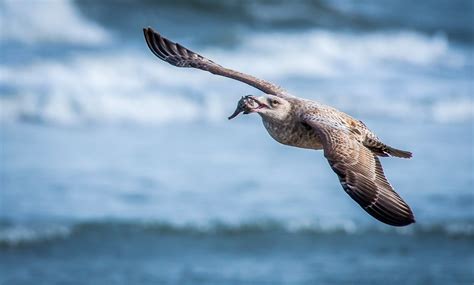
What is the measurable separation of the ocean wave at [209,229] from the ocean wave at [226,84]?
3.74 m

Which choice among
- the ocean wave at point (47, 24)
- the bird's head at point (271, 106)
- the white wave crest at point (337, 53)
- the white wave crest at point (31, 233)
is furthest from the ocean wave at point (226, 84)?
the bird's head at point (271, 106)

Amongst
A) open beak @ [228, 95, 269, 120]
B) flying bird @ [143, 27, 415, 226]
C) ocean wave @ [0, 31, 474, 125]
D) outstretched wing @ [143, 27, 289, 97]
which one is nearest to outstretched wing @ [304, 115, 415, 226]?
flying bird @ [143, 27, 415, 226]

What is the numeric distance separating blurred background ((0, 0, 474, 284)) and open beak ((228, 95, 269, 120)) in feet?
11.6

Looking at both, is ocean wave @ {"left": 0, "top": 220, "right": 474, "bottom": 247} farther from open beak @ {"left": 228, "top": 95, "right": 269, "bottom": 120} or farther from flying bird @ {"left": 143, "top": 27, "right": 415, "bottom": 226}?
open beak @ {"left": 228, "top": 95, "right": 269, "bottom": 120}

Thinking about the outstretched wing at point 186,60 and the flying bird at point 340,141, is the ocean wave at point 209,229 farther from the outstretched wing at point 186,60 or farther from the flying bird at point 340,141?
the flying bird at point 340,141

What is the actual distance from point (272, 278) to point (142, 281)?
1.07 m

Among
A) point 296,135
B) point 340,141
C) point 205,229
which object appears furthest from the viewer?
point 205,229

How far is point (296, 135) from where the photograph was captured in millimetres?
6984

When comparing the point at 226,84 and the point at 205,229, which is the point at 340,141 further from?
the point at 226,84

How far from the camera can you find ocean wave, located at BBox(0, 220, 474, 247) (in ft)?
36.8

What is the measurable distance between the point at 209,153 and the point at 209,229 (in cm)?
210

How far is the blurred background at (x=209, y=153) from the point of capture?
10.8 metres

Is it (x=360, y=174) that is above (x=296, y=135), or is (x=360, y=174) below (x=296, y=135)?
below

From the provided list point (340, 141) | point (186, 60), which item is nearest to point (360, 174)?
point (340, 141)
